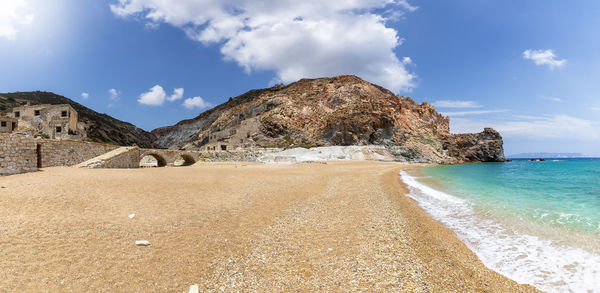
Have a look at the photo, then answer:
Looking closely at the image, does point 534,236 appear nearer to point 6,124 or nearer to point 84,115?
point 6,124

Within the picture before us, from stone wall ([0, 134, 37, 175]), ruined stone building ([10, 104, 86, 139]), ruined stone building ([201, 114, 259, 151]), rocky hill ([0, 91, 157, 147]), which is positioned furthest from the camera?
ruined stone building ([201, 114, 259, 151])

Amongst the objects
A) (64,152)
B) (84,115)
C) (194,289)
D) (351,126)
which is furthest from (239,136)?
(194,289)


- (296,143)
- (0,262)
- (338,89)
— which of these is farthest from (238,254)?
(338,89)

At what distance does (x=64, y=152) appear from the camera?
1789 centimetres

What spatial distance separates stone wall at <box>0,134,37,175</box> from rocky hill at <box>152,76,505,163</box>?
4290cm

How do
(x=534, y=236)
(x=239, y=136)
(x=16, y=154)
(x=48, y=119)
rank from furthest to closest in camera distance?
(x=239, y=136) < (x=48, y=119) < (x=16, y=154) < (x=534, y=236)

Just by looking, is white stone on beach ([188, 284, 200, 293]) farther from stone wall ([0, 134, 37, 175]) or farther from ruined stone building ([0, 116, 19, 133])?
ruined stone building ([0, 116, 19, 133])

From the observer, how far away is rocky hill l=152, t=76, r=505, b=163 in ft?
201

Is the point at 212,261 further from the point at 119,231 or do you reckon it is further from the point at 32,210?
the point at 32,210

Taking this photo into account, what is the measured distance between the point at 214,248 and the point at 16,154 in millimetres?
14663

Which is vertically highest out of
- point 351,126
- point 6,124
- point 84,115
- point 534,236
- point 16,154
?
point 84,115

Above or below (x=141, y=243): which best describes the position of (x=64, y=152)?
above

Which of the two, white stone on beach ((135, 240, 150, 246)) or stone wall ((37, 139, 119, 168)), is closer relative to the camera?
white stone on beach ((135, 240, 150, 246))

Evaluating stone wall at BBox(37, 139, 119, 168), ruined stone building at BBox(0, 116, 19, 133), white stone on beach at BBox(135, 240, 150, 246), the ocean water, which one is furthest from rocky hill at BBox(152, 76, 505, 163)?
white stone on beach at BBox(135, 240, 150, 246)
